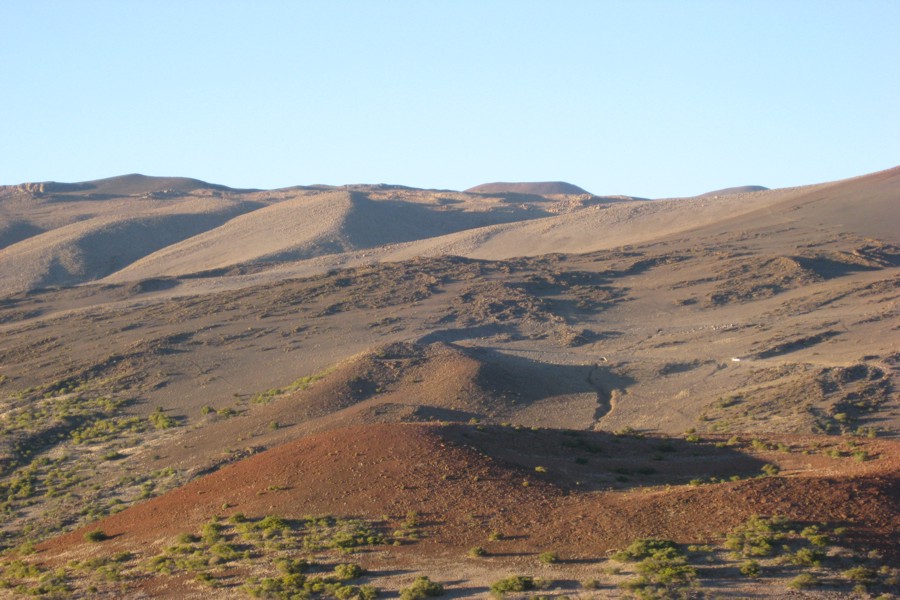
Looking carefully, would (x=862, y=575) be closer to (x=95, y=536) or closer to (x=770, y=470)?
(x=770, y=470)

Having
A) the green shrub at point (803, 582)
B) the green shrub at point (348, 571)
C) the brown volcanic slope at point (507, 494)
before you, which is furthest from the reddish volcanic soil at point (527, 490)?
the green shrub at point (803, 582)

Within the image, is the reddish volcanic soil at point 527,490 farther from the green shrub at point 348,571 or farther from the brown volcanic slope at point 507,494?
the green shrub at point 348,571

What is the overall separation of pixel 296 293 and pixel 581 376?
2691 cm

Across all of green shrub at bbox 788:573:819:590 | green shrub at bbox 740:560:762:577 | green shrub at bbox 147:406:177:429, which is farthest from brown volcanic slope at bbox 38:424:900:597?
green shrub at bbox 147:406:177:429

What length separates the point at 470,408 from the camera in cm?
4684

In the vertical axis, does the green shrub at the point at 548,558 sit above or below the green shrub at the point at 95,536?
above

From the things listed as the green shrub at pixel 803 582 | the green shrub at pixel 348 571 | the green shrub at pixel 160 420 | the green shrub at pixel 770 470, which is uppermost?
the green shrub at pixel 770 470

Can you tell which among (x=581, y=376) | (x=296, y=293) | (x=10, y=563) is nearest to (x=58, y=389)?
(x=296, y=293)

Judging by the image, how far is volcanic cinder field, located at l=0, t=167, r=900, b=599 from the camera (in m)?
20.1

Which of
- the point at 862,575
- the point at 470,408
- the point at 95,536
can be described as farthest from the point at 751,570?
the point at 470,408

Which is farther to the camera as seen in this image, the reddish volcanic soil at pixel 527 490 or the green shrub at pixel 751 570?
the reddish volcanic soil at pixel 527 490

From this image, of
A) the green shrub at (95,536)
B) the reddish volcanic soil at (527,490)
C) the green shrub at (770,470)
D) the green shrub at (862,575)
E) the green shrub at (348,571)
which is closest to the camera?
the green shrub at (862,575)

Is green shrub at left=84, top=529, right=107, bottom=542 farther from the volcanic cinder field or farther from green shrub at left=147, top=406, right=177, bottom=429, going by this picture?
green shrub at left=147, top=406, right=177, bottom=429

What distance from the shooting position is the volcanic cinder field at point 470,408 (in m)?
20.1
